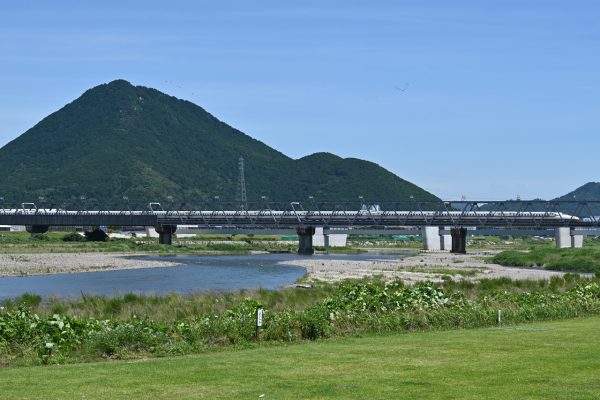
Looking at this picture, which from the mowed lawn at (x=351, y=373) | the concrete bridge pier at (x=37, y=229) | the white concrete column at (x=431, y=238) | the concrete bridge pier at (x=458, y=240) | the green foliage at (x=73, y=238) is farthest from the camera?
the concrete bridge pier at (x=37, y=229)

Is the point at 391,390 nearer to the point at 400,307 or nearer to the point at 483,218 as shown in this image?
the point at 400,307

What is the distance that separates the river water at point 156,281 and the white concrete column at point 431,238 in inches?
2620

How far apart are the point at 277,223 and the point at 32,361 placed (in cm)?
12533

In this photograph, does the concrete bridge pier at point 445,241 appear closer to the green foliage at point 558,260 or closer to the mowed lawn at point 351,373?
the green foliage at point 558,260

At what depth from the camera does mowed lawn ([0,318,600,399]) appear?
17.2 metres

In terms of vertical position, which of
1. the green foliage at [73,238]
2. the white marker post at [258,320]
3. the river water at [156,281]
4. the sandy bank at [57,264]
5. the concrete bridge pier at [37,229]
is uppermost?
the concrete bridge pier at [37,229]

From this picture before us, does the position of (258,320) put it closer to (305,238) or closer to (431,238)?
(305,238)

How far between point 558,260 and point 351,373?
3207 inches

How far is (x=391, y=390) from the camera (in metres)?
17.4

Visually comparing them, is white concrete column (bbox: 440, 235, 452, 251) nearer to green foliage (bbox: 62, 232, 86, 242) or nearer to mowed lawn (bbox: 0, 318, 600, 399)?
green foliage (bbox: 62, 232, 86, 242)

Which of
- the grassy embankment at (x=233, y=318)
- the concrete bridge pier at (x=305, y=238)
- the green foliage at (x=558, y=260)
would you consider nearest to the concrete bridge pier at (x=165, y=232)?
the concrete bridge pier at (x=305, y=238)

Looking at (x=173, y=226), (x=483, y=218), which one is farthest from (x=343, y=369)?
(x=173, y=226)

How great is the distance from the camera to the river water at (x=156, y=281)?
5916 centimetres

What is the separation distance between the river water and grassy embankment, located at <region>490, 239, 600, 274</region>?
2468cm
